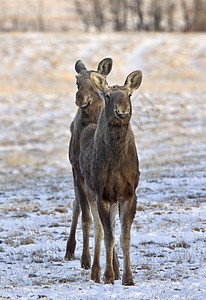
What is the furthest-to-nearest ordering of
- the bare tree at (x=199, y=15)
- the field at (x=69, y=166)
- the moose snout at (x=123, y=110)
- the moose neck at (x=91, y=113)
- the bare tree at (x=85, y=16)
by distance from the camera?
1. the bare tree at (x=85, y=16)
2. the bare tree at (x=199, y=15)
3. the moose neck at (x=91, y=113)
4. the field at (x=69, y=166)
5. the moose snout at (x=123, y=110)

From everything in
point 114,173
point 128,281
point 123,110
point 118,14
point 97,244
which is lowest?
point 128,281

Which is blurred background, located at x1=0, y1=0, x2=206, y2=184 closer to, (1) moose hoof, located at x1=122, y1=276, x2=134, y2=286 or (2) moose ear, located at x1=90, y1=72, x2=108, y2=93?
(2) moose ear, located at x1=90, y1=72, x2=108, y2=93

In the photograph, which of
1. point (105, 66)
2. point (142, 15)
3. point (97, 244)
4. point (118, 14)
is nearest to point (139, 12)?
point (142, 15)

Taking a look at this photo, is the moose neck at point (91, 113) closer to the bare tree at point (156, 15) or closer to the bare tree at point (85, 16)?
the bare tree at point (156, 15)

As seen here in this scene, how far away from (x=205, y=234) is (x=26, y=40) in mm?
37072

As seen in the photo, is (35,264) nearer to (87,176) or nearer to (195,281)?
(87,176)

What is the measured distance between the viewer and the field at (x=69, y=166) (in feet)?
21.9

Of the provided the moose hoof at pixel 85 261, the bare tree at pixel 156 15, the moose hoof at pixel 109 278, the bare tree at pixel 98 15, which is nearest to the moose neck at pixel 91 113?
the moose hoof at pixel 85 261

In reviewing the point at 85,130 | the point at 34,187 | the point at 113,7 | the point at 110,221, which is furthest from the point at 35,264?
the point at 113,7

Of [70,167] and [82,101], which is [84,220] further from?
[70,167]

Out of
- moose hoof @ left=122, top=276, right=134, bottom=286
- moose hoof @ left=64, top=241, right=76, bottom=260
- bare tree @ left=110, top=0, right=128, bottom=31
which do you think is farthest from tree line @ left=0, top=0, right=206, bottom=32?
moose hoof @ left=122, top=276, right=134, bottom=286

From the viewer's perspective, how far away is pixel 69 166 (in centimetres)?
1945

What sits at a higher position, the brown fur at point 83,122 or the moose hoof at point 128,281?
the brown fur at point 83,122

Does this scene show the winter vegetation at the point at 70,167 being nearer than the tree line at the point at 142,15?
Yes
